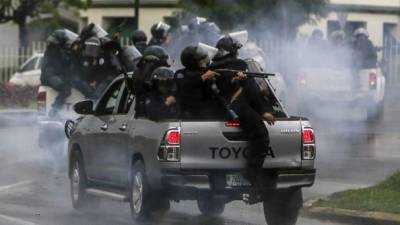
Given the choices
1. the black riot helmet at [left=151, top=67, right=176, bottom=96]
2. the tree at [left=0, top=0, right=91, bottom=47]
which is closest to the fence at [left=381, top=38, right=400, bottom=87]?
the tree at [left=0, top=0, right=91, bottom=47]

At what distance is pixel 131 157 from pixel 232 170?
123 centimetres

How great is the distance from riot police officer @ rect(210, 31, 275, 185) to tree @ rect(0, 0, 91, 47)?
87.1 ft

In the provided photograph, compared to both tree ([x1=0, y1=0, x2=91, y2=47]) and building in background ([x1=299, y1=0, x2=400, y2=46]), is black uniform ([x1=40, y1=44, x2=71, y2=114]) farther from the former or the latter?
building in background ([x1=299, y1=0, x2=400, y2=46])

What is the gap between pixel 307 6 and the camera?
23.8 metres

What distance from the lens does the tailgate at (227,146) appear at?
1184cm

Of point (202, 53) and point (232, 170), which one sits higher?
point (202, 53)

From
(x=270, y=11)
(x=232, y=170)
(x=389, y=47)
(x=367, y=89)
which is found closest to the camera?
(x=232, y=170)

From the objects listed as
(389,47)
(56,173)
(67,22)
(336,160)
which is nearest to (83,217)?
(56,173)

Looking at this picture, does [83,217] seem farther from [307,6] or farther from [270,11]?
[307,6]

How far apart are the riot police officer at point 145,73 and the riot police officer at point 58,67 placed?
576 centimetres

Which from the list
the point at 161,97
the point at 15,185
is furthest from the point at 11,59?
the point at 161,97

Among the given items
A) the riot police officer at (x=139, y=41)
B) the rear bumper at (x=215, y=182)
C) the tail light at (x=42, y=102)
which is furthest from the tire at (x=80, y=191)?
the riot police officer at (x=139, y=41)

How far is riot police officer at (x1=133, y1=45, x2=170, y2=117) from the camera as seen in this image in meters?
12.9

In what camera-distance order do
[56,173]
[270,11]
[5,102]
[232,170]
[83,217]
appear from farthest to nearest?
1. [5,102]
2. [270,11]
3. [56,173]
4. [83,217]
5. [232,170]
